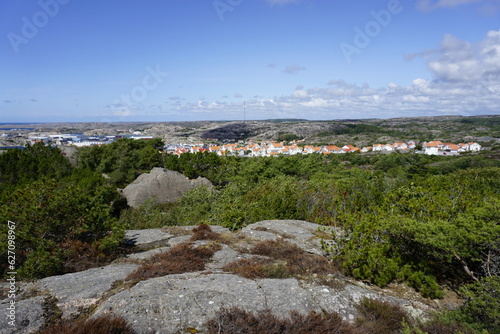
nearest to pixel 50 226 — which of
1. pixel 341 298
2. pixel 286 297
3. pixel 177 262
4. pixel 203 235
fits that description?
pixel 177 262

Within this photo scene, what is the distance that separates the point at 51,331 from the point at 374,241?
782 centimetres

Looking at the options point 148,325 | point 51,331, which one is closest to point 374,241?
point 148,325

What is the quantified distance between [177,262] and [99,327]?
3.61 metres

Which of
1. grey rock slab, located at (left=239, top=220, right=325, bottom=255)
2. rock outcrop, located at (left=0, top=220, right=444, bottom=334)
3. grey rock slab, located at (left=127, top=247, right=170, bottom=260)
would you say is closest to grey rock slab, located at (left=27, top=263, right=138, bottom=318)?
rock outcrop, located at (left=0, top=220, right=444, bottom=334)

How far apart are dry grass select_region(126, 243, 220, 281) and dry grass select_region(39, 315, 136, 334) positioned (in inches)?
85.9

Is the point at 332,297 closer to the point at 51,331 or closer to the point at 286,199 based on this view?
the point at 51,331

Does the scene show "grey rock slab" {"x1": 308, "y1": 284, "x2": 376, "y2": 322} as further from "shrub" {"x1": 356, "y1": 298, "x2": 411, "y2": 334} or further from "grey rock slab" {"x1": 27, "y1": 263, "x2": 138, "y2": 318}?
"grey rock slab" {"x1": 27, "y1": 263, "x2": 138, "y2": 318}

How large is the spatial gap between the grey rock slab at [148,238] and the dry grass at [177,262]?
1.82 metres

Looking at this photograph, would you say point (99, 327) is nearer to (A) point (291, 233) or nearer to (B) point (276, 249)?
(B) point (276, 249)

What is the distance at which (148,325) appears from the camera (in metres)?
4.80

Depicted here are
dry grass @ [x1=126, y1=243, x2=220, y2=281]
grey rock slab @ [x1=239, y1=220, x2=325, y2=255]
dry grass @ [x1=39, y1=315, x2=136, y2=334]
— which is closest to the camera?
dry grass @ [x1=39, y1=315, x2=136, y2=334]

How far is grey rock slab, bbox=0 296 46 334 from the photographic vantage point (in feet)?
15.6

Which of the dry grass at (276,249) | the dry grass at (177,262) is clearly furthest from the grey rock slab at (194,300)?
the dry grass at (276,249)

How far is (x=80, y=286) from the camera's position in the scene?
6.38 metres
